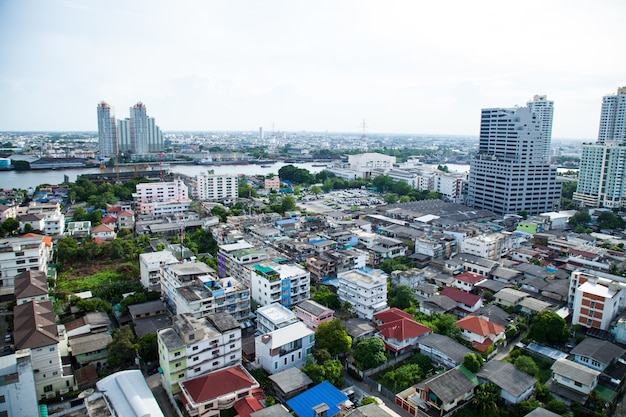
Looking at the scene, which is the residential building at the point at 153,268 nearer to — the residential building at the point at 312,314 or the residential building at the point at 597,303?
the residential building at the point at 312,314

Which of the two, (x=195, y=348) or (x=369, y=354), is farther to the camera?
(x=369, y=354)

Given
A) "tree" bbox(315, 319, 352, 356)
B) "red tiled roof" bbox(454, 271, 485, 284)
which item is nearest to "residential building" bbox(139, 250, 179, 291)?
"tree" bbox(315, 319, 352, 356)

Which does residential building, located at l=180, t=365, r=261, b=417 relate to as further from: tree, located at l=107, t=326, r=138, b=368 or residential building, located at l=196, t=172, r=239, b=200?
residential building, located at l=196, t=172, r=239, b=200

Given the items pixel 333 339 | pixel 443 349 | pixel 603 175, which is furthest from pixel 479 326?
pixel 603 175

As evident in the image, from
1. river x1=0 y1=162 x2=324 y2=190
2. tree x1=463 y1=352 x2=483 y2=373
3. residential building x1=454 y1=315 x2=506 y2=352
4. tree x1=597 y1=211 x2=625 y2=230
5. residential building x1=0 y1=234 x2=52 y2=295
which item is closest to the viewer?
tree x1=463 y1=352 x2=483 y2=373

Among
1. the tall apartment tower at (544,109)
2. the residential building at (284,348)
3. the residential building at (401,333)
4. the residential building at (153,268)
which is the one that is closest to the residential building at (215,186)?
the residential building at (153,268)

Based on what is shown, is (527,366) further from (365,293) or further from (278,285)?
(278,285)
